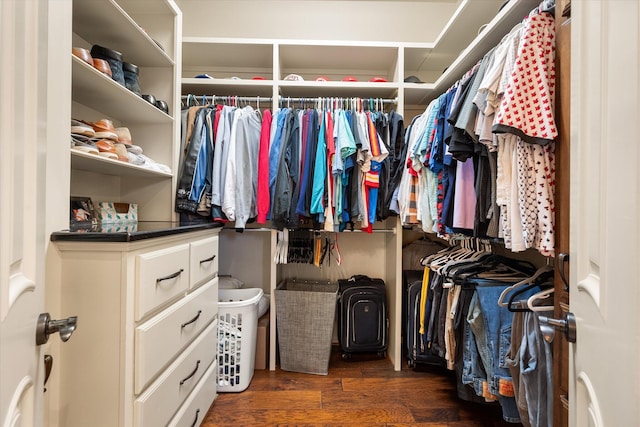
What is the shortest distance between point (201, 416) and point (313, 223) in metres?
1.16

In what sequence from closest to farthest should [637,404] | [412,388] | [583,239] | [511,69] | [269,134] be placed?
[637,404] → [583,239] → [511,69] → [412,388] → [269,134]

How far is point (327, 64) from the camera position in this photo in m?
2.34

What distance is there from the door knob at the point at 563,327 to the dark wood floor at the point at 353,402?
1233 millimetres

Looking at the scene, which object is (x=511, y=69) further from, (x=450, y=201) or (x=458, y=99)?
(x=450, y=201)

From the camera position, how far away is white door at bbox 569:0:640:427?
1.22 feet

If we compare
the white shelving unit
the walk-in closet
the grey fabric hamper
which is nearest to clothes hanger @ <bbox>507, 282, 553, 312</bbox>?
the walk-in closet

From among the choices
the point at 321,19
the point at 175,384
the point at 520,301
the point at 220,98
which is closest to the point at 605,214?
the point at 520,301

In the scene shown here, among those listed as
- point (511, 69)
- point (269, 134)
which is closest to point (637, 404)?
point (511, 69)

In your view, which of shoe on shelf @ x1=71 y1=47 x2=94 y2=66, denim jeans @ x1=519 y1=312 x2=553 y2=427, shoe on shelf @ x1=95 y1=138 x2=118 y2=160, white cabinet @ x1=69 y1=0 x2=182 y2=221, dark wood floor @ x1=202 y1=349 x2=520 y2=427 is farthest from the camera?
dark wood floor @ x1=202 y1=349 x2=520 y2=427

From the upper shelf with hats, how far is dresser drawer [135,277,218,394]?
138 centimetres

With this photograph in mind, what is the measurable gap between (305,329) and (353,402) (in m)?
0.49

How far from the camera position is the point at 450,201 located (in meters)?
1.45

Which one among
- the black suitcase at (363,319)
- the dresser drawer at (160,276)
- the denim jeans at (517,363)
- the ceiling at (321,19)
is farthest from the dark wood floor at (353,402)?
the ceiling at (321,19)

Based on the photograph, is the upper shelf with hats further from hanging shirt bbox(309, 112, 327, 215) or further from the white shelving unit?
hanging shirt bbox(309, 112, 327, 215)
